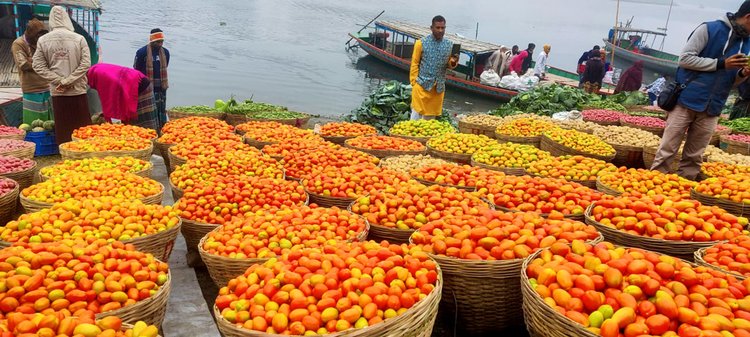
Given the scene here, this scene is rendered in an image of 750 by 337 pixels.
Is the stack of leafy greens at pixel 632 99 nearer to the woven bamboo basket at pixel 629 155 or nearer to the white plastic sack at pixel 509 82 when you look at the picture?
the white plastic sack at pixel 509 82

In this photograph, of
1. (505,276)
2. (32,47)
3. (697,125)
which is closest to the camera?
(505,276)

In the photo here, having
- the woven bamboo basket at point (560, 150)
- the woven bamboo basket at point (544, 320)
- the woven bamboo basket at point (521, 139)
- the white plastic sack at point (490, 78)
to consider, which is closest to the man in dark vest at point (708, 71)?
the woven bamboo basket at point (560, 150)

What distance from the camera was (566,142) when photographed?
640 centimetres

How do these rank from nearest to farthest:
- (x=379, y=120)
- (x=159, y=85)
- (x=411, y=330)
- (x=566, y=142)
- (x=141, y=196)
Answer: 1. (x=411, y=330)
2. (x=141, y=196)
3. (x=566, y=142)
4. (x=159, y=85)
5. (x=379, y=120)

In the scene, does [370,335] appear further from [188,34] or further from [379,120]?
[188,34]

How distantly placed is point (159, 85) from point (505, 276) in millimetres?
7077

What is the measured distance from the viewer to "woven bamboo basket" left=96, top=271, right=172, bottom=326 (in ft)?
7.88

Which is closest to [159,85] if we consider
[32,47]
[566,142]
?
[32,47]

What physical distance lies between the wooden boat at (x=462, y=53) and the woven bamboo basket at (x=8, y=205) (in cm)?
1626

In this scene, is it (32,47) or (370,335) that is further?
(32,47)

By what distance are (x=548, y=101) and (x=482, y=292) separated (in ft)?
30.5

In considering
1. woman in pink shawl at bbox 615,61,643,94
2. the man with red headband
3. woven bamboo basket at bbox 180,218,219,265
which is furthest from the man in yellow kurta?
woman in pink shawl at bbox 615,61,643,94

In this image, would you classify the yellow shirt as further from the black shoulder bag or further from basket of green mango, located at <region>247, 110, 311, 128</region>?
the black shoulder bag

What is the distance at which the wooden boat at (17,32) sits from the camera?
8.98 m
